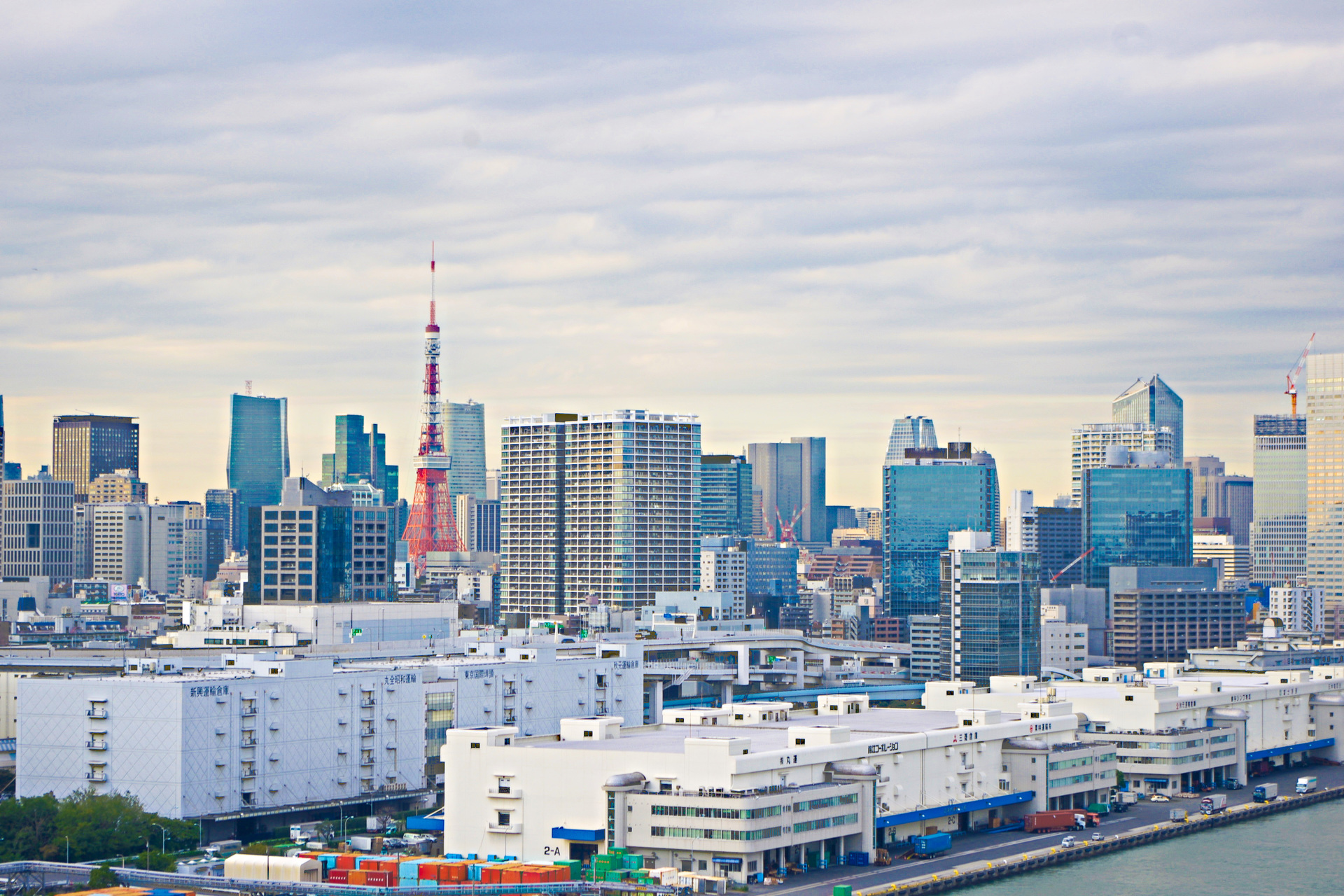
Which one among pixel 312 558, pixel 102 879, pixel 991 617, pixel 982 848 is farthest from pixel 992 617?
pixel 102 879

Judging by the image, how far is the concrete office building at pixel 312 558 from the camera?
13762 cm

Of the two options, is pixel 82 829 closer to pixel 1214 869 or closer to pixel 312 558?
pixel 1214 869

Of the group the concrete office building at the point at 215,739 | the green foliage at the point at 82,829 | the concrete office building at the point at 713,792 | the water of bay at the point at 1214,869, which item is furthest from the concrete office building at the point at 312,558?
the water of bay at the point at 1214,869

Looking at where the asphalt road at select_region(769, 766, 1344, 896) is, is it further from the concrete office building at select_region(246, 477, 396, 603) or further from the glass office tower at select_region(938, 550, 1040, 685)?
the concrete office building at select_region(246, 477, 396, 603)

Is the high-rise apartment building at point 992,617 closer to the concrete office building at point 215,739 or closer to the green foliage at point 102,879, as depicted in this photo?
the concrete office building at point 215,739

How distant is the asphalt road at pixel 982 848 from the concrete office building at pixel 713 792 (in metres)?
1.44

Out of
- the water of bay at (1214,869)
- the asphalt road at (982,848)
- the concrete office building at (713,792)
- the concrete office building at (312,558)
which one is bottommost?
the water of bay at (1214,869)

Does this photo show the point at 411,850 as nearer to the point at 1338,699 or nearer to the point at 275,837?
the point at 275,837

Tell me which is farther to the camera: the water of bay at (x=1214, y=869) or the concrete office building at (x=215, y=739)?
the concrete office building at (x=215, y=739)

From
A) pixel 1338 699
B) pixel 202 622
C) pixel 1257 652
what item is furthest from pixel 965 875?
pixel 1257 652

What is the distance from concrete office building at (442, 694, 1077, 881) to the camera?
2687 inches

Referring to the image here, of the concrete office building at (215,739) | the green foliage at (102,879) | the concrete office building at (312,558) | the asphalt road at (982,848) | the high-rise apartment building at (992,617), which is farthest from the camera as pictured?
the high-rise apartment building at (992,617)

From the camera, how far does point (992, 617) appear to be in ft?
513

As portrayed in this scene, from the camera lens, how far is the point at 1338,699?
113250mm
